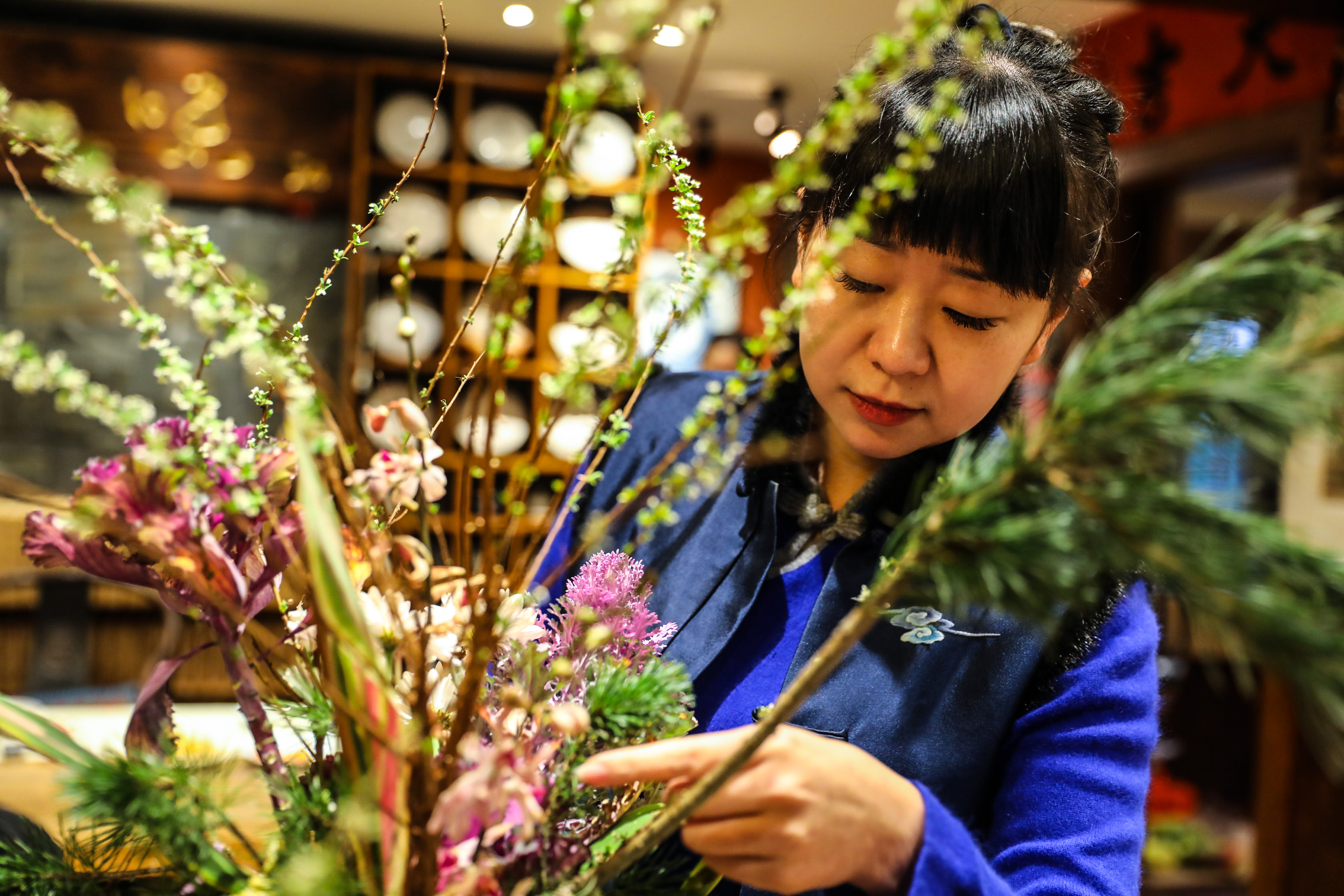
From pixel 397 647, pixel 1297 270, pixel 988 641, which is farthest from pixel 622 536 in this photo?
pixel 1297 270

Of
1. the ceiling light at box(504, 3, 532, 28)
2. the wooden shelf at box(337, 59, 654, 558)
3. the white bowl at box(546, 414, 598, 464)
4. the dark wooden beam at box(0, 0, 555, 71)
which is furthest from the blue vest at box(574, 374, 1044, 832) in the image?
the dark wooden beam at box(0, 0, 555, 71)

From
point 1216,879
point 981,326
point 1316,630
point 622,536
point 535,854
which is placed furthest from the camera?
point 1216,879

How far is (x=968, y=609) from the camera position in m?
0.65

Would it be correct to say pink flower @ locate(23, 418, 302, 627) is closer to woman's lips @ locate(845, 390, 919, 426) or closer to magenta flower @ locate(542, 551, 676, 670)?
magenta flower @ locate(542, 551, 676, 670)

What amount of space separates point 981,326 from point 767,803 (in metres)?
0.43

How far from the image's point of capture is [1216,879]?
374cm

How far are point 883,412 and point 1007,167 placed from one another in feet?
0.65

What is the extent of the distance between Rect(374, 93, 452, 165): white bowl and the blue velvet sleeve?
4.18m

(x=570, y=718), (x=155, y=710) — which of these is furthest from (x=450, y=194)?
(x=570, y=718)

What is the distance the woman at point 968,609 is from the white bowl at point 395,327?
3.54 metres

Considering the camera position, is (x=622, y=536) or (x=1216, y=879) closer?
(x=622, y=536)

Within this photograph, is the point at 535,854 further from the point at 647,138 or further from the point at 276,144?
the point at 276,144

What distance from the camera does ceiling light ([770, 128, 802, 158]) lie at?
2.59 feet

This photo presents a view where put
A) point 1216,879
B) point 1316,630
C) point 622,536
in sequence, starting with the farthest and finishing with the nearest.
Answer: point 1216,879 < point 622,536 < point 1316,630
